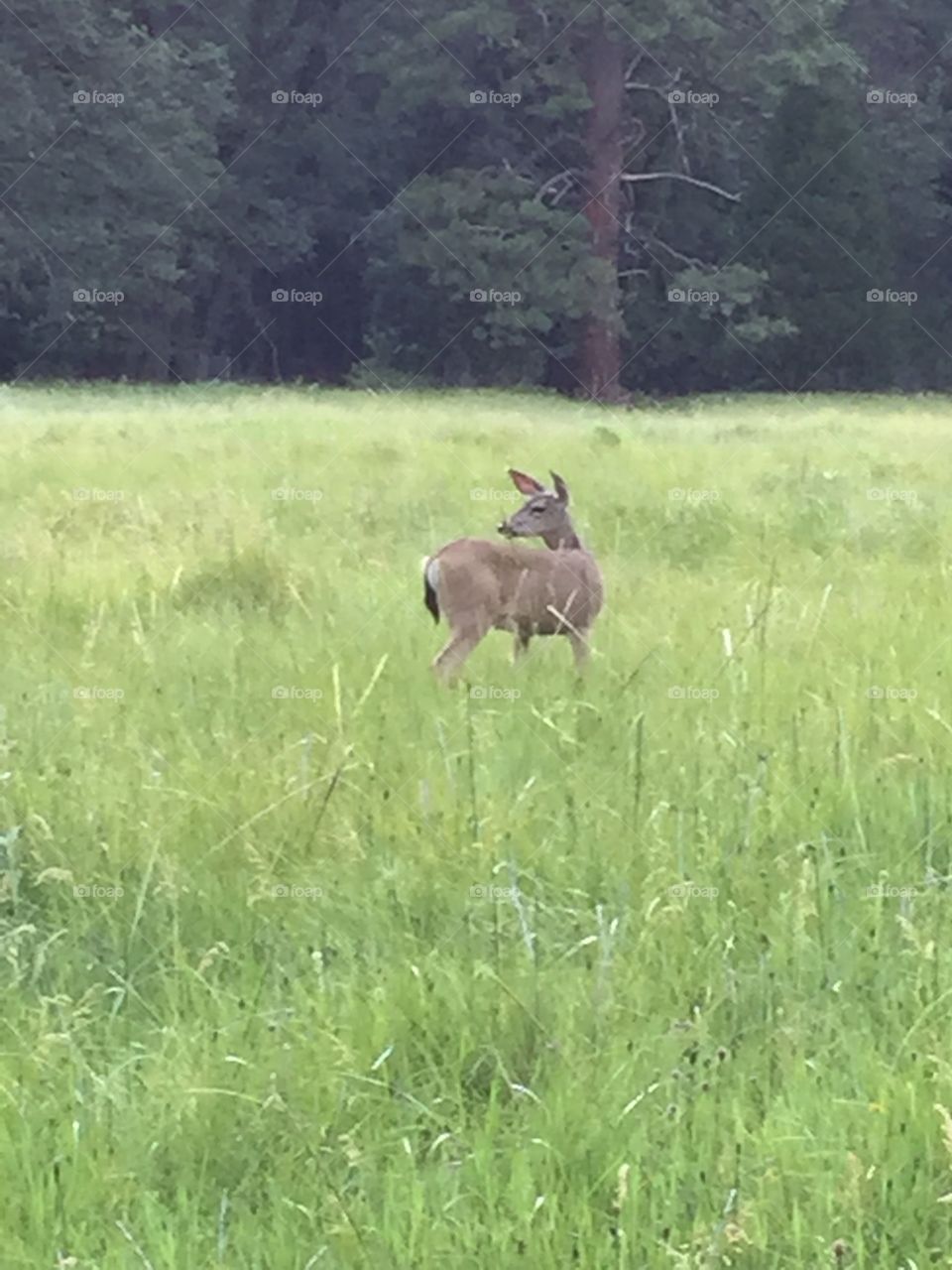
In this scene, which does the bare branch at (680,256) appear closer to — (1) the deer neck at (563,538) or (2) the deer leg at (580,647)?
(1) the deer neck at (563,538)

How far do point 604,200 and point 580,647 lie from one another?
2453 centimetres

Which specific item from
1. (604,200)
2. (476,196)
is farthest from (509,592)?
(604,200)

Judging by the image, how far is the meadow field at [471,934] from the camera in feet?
6.79

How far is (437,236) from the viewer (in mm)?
26672

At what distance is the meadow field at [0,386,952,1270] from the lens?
6.79 feet

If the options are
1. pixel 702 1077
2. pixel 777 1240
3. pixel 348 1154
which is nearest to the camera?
pixel 777 1240

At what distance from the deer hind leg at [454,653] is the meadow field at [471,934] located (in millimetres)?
86

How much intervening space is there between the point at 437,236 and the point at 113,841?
2434cm

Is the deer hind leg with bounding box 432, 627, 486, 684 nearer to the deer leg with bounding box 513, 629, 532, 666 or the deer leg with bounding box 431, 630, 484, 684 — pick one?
the deer leg with bounding box 431, 630, 484, 684

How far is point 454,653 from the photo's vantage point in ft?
15.6

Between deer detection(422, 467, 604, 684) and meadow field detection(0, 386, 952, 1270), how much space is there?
0.10 meters

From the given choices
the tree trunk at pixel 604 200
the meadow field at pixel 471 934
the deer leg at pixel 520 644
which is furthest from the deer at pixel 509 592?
the tree trunk at pixel 604 200

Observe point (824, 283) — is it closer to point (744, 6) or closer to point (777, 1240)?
point (744, 6)

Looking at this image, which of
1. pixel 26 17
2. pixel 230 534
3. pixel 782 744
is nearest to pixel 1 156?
pixel 26 17
